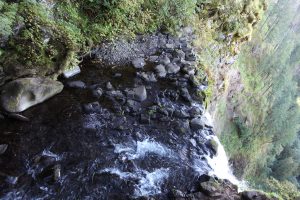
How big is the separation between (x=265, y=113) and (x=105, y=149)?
33.0 metres

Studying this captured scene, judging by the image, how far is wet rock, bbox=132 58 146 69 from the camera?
11.2 m

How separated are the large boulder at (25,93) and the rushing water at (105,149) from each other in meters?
0.23

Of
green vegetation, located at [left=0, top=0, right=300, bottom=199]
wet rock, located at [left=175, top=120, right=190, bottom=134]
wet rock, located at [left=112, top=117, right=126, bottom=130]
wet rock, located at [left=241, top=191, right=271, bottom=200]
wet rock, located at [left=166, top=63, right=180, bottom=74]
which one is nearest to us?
wet rock, located at [left=241, top=191, right=271, bottom=200]

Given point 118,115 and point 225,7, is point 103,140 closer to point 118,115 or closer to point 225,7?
point 118,115

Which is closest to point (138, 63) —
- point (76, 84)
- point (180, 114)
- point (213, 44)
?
point (76, 84)

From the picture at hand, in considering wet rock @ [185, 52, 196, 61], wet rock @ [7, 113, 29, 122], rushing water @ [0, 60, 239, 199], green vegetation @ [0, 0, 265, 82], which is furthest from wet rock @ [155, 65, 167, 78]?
wet rock @ [7, 113, 29, 122]

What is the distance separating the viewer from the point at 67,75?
970cm

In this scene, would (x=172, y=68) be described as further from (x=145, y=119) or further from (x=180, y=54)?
(x=145, y=119)

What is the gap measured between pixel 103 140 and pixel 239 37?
14.6m

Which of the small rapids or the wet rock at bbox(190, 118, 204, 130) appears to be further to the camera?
the wet rock at bbox(190, 118, 204, 130)

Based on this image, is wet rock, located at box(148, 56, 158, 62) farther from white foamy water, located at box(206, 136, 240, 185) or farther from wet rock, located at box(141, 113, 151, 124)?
white foamy water, located at box(206, 136, 240, 185)

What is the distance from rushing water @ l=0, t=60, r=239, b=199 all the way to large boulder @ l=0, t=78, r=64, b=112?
229 mm

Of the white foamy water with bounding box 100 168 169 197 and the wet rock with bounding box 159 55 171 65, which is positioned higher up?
the wet rock with bounding box 159 55 171 65

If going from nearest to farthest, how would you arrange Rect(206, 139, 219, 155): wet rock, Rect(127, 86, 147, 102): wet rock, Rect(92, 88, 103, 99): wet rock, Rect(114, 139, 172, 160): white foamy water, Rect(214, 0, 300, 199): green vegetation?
Rect(114, 139, 172, 160): white foamy water < Rect(206, 139, 219, 155): wet rock < Rect(92, 88, 103, 99): wet rock < Rect(127, 86, 147, 102): wet rock < Rect(214, 0, 300, 199): green vegetation
